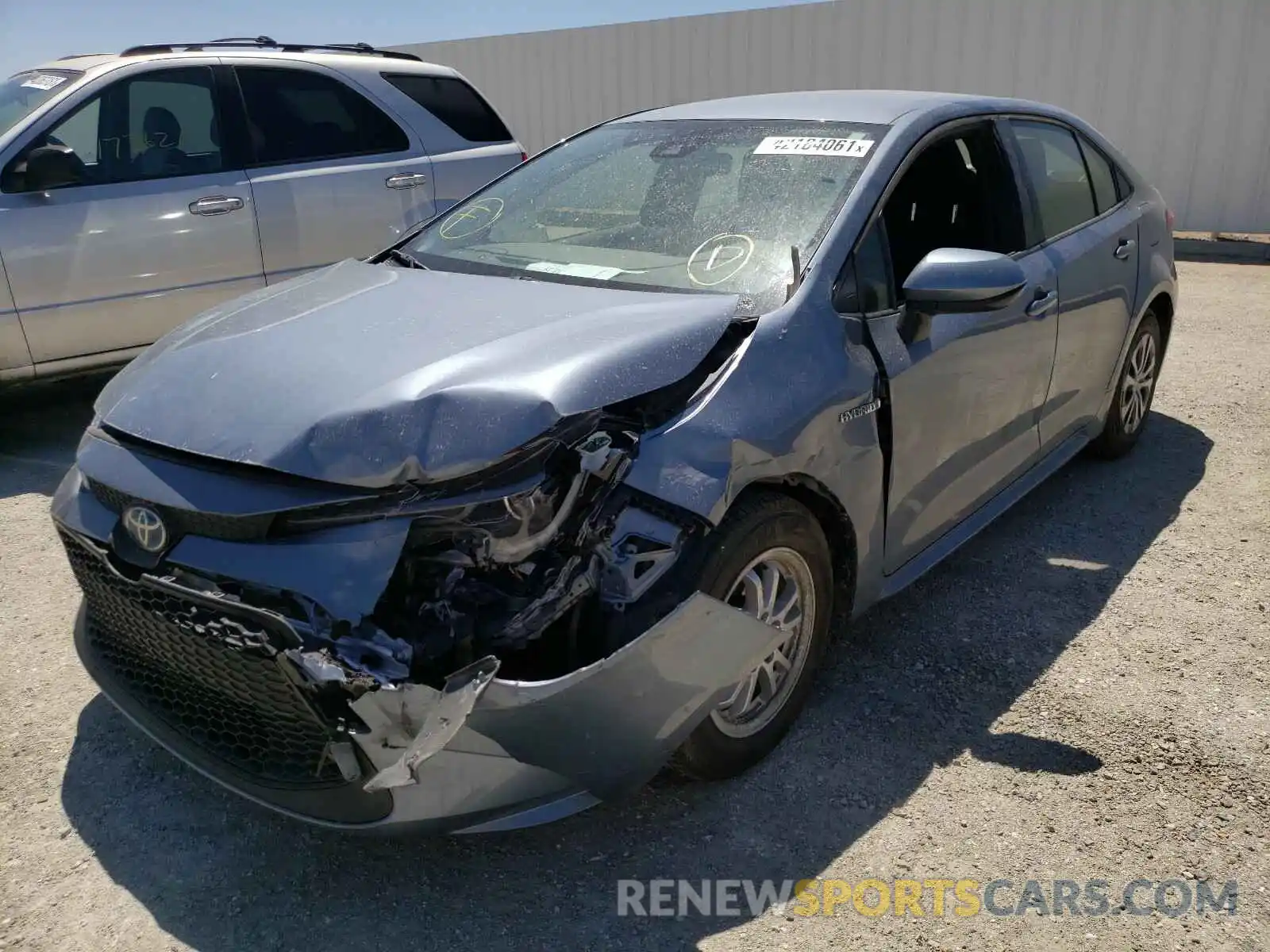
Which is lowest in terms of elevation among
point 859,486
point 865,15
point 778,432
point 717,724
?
point 717,724

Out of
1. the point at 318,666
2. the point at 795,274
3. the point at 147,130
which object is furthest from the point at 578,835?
the point at 147,130

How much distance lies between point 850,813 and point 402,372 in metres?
1.52

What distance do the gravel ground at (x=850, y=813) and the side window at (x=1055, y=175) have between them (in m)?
1.34

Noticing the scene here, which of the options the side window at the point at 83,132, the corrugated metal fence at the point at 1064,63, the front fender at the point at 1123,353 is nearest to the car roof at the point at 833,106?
the front fender at the point at 1123,353

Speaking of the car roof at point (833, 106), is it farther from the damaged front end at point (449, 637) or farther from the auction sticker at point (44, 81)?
the auction sticker at point (44, 81)

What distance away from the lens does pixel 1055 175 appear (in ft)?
13.1

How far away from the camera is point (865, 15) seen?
1278 cm

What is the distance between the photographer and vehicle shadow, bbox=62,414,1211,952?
89.4 inches

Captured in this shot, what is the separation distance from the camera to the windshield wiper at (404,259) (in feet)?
11.1

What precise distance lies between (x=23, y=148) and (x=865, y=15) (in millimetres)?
10535

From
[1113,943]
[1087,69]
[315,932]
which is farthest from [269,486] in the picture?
[1087,69]

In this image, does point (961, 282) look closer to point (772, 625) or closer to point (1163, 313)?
point (772, 625)

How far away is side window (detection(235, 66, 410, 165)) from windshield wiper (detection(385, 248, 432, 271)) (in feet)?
8.25

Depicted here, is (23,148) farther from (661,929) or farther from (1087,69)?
(1087,69)
